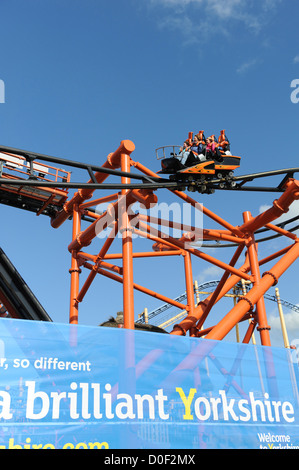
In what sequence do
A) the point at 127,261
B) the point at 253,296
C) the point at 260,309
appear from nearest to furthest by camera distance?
the point at 127,261
the point at 253,296
the point at 260,309

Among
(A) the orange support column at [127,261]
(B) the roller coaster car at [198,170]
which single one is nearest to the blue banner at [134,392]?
(A) the orange support column at [127,261]

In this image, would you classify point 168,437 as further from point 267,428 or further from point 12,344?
point 12,344

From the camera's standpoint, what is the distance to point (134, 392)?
204 inches

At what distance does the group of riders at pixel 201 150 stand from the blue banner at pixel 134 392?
16.9 ft

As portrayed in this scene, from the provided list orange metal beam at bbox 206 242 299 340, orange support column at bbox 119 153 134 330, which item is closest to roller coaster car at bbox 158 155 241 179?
orange support column at bbox 119 153 134 330

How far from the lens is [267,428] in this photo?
5.79 meters

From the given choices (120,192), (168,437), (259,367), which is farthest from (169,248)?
(168,437)

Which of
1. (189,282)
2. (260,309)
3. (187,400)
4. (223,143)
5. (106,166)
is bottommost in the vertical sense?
(187,400)

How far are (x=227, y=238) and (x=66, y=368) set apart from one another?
8629 mm

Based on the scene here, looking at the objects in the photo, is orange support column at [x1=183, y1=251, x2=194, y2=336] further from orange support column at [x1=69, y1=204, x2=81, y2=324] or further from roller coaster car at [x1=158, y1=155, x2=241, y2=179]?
roller coaster car at [x1=158, y1=155, x2=241, y2=179]

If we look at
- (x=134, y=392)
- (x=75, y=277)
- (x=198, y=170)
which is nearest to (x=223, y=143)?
(x=198, y=170)

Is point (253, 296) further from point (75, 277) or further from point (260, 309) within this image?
point (75, 277)

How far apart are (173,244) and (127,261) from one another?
126 inches
